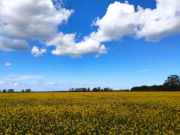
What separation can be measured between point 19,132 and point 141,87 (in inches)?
3118

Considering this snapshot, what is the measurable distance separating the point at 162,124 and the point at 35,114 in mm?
8158

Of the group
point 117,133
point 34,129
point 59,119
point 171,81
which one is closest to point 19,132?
point 34,129

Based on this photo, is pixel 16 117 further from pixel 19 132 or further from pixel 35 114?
pixel 19 132

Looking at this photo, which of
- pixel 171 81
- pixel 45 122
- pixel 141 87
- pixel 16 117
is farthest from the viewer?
pixel 141 87

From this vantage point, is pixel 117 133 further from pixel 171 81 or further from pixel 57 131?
pixel 171 81

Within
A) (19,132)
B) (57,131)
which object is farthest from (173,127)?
(19,132)

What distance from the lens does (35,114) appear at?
9.12m

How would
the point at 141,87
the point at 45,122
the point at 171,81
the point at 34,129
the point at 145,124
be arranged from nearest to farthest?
the point at 34,129, the point at 145,124, the point at 45,122, the point at 171,81, the point at 141,87

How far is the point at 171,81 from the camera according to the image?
2724 inches

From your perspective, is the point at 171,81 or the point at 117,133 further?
the point at 171,81

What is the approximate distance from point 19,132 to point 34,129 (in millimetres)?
701

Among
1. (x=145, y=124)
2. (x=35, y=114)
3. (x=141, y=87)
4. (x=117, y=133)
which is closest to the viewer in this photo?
(x=117, y=133)

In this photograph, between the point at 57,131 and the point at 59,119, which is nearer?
the point at 57,131

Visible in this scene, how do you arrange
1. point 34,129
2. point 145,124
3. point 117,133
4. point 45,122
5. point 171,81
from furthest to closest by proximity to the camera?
1. point 171,81
2. point 45,122
3. point 145,124
4. point 34,129
5. point 117,133
